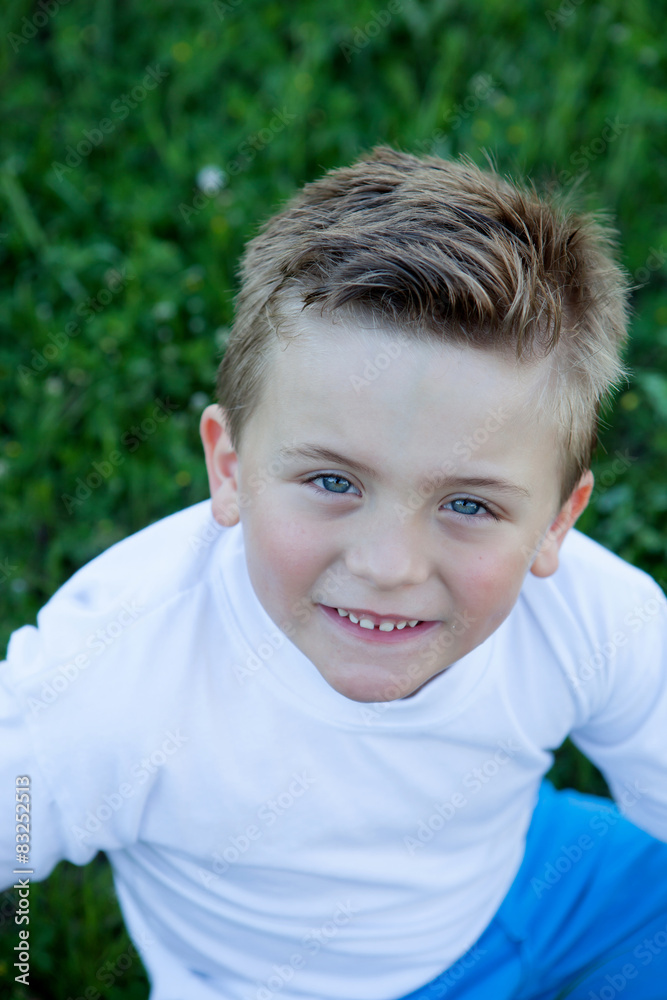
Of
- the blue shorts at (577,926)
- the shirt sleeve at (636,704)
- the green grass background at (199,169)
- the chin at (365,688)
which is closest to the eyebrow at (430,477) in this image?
the chin at (365,688)

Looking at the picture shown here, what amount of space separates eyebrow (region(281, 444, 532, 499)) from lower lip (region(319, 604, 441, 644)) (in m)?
0.25

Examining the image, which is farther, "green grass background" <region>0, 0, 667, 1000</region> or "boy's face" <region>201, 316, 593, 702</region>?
"green grass background" <region>0, 0, 667, 1000</region>

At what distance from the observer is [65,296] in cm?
A: 339

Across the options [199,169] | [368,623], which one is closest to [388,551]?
[368,623]

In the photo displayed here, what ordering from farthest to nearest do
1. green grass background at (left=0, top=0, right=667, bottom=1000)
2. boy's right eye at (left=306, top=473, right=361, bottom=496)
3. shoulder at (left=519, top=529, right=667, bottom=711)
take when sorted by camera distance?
green grass background at (left=0, top=0, right=667, bottom=1000) < shoulder at (left=519, top=529, right=667, bottom=711) < boy's right eye at (left=306, top=473, right=361, bottom=496)

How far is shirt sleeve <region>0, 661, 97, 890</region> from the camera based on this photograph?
4.87 ft

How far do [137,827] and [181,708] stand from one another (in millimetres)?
236

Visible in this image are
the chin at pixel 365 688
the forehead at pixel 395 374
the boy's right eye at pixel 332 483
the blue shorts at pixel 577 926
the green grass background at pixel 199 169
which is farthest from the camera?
the green grass background at pixel 199 169

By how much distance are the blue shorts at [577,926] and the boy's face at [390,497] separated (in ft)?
2.61

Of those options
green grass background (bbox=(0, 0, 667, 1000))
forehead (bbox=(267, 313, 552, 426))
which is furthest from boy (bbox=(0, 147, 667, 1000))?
green grass background (bbox=(0, 0, 667, 1000))

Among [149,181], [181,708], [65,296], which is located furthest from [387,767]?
[149,181]

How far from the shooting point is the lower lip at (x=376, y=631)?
1501mm

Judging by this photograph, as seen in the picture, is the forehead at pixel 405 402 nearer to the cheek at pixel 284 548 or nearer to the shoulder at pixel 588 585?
the cheek at pixel 284 548

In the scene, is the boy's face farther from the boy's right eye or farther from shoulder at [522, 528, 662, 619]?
shoulder at [522, 528, 662, 619]
